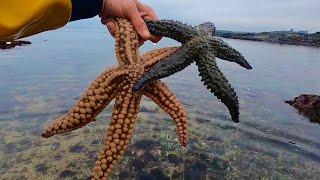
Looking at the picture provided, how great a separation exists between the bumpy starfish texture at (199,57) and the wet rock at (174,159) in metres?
6.28

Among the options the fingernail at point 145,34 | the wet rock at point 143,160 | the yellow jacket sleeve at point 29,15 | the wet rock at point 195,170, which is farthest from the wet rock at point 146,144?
the yellow jacket sleeve at point 29,15

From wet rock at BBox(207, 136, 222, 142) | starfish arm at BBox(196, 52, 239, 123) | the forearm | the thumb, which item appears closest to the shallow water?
wet rock at BBox(207, 136, 222, 142)

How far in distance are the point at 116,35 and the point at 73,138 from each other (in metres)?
8.81

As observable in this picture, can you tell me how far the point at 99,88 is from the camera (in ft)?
16.3

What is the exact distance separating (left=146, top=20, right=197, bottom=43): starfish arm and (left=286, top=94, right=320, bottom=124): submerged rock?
14.7 m

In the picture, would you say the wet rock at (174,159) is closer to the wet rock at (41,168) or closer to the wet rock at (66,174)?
the wet rock at (66,174)

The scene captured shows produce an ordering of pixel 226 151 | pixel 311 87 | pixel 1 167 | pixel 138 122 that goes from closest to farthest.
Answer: pixel 1 167
pixel 226 151
pixel 138 122
pixel 311 87

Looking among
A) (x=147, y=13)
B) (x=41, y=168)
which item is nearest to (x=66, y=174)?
(x=41, y=168)

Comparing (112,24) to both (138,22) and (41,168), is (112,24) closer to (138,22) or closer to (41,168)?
(138,22)

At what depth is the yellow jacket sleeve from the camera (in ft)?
10.8

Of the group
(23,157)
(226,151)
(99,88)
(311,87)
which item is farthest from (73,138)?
(311,87)

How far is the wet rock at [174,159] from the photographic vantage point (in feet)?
37.6

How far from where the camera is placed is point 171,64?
5.08m

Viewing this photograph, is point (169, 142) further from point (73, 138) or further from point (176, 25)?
point (176, 25)
